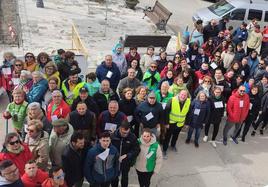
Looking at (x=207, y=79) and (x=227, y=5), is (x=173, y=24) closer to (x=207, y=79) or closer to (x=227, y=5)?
(x=227, y=5)

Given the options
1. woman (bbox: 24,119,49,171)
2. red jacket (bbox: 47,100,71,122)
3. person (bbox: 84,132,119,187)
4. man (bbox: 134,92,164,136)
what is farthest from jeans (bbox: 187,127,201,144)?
woman (bbox: 24,119,49,171)

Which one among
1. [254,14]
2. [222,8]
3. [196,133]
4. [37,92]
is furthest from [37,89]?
[254,14]

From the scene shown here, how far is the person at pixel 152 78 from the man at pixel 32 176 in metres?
4.45

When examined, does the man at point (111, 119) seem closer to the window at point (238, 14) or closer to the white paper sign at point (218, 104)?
the white paper sign at point (218, 104)

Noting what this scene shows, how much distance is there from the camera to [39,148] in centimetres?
584

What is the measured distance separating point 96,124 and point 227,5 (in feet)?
38.2

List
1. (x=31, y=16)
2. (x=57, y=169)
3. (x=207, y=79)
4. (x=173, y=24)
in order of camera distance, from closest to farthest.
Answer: (x=57, y=169) → (x=207, y=79) → (x=31, y=16) → (x=173, y=24)

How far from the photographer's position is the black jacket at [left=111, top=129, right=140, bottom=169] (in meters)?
6.17

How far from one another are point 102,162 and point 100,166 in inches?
3.8

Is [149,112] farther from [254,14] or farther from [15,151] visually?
[254,14]

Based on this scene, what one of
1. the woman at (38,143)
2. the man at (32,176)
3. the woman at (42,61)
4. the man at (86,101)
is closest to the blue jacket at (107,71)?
the woman at (42,61)

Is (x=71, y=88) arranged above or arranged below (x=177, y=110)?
→ above

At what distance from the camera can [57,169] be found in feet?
16.3

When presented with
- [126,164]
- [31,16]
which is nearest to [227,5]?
[31,16]
